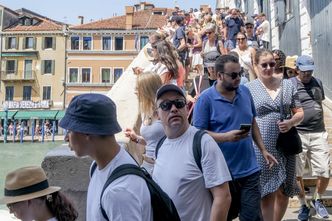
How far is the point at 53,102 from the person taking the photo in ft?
198

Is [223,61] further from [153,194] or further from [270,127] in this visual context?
[153,194]

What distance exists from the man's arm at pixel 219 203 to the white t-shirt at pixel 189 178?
4 centimetres

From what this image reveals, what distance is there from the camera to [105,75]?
5831 centimetres

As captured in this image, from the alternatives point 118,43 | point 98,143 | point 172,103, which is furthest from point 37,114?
point 98,143

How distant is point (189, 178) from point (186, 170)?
5 cm

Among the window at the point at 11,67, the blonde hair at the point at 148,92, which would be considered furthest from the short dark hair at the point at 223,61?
the window at the point at 11,67

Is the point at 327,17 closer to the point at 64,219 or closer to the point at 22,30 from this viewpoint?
the point at 64,219

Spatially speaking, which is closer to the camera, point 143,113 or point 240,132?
point 240,132

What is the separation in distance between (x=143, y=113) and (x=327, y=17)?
27.0 ft

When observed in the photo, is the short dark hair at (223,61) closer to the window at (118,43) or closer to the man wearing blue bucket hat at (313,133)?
the man wearing blue bucket hat at (313,133)

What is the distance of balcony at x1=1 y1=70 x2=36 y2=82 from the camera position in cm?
6038

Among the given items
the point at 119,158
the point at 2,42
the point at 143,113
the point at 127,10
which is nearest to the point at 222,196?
the point at 119,158

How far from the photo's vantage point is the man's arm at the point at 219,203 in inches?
110

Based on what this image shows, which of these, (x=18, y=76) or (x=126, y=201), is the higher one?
(x=18, y=76)
